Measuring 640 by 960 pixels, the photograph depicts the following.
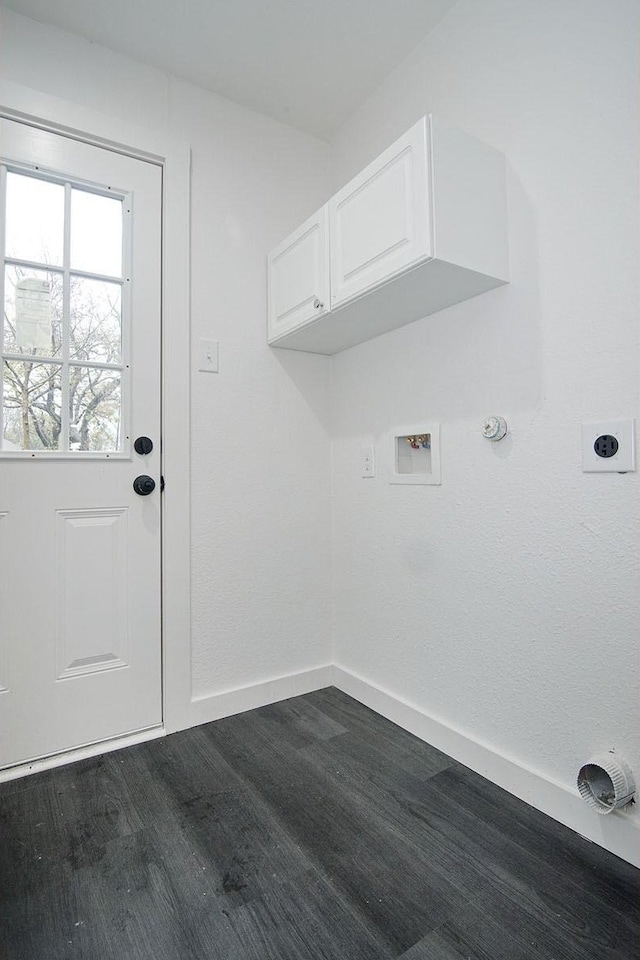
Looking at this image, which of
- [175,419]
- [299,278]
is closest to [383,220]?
[299,278]

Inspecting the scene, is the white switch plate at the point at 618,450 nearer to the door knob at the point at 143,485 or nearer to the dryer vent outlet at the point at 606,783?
the dryer vent outlet at the point at 606,783

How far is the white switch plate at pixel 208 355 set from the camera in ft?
6.22

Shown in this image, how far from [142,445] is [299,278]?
836 millimetres

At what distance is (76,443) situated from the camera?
168 centimetres

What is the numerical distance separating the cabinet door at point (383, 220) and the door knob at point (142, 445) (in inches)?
31.7

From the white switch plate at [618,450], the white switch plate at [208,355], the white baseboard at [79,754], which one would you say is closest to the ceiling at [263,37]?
the white switch plate at [208,355]

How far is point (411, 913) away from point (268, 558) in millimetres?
1227

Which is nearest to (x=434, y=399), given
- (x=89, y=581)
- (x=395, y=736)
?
(x=395, y=736)

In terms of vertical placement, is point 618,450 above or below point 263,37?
below

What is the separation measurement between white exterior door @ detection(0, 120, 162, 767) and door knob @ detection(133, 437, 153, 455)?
0.02m

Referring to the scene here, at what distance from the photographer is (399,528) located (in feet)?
6.09

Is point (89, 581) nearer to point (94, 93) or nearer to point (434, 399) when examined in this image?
point (434, 399)

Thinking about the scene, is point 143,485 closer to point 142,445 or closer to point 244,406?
point 142,445

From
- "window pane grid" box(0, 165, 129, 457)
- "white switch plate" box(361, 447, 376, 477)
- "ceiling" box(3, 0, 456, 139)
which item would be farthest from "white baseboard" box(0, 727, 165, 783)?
"ceiling" box(3, 0, 456, 139)
